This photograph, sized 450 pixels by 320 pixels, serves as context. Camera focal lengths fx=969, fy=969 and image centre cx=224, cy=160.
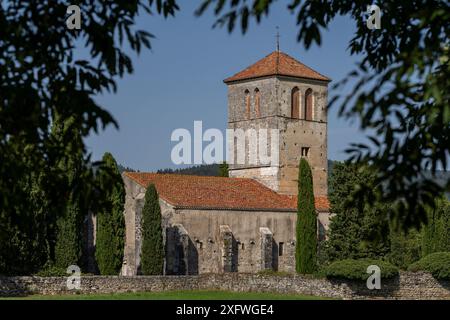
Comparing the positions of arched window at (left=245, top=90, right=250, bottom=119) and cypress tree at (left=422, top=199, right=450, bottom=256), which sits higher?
arched window at (left=245, top=90, right=250, bottom=119)

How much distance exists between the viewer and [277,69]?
212 ft

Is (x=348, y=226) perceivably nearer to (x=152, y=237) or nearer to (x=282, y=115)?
(x=152, y=237)

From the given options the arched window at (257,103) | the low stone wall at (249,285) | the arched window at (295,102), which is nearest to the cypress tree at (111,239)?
the low stone wall at (249,285)

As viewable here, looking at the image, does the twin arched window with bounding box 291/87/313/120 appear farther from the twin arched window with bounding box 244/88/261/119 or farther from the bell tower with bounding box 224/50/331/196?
the twin arched window with bounding box 244/88/261/119

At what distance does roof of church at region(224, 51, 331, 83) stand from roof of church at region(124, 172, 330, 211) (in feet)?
26.4

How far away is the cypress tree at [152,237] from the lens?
49.5 m

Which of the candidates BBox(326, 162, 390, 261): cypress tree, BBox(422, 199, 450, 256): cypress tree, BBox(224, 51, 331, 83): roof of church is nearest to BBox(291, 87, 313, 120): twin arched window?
BBox(224, 51, 331, 83): roof of church

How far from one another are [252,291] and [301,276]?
8.39 feet

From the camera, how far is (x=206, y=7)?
33.1ft

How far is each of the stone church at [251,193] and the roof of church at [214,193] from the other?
0.06m

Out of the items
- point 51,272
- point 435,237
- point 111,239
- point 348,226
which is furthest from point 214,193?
point 51,272

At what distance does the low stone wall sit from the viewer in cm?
4019

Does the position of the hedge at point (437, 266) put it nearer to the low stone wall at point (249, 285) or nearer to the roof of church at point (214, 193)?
the low stone wall at point (249, 285)

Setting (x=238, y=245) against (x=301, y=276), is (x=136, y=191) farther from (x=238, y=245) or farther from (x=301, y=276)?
(x=301, y=276)
